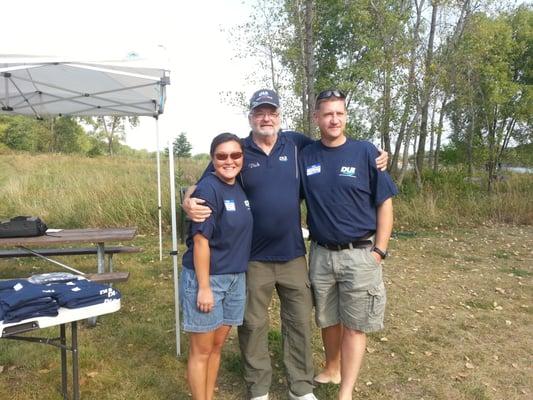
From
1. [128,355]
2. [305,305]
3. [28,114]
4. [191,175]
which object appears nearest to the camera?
[305,305]

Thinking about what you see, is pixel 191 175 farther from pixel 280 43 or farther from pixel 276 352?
pixel 276 352

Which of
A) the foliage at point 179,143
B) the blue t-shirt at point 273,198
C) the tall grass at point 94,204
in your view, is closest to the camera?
the blue t-shirt at point 273,198

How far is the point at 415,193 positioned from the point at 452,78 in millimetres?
3673

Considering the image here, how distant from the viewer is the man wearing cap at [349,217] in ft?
8.48

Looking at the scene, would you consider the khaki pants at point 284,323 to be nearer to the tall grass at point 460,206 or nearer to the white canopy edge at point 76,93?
the white canopy edge at point 76,93

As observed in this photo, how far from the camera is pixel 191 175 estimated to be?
13.5 meters

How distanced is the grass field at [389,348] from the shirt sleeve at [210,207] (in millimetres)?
1383

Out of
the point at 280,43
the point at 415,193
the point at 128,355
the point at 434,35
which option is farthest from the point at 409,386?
the point at 434,35

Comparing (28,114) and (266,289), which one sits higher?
(28,114)

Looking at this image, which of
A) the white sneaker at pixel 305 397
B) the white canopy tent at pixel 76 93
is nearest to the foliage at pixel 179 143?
the white canopy tent at pixel 76 93

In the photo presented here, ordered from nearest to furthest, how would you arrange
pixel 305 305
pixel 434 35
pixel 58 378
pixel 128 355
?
1. pixel 305 305
2. pixel 58 378
3. pixel 128 355
4. pixel 434 35

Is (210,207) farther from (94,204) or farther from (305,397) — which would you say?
(94,204)

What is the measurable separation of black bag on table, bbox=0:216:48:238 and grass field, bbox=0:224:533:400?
97cm

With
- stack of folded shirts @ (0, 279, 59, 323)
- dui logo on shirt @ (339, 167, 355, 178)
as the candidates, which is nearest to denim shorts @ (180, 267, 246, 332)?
stack of folded shirts @ (0, 279, 59, 323)
